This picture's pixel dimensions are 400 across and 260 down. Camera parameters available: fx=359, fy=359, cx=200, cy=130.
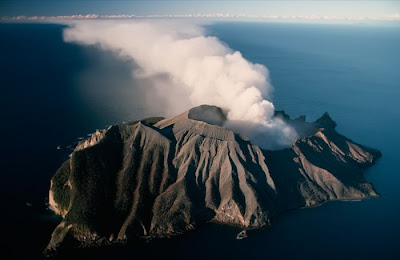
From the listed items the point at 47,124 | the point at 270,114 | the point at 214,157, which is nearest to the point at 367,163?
the point at 270,114

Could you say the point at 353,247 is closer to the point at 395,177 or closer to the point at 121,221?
the point at 395,177

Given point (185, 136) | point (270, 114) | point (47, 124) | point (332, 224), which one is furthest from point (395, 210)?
point (47, 124)

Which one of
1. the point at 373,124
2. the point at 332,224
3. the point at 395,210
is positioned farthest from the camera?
the point at 373,124

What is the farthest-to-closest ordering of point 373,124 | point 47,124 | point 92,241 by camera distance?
point 373,124 < point 47,124 < point 92,241

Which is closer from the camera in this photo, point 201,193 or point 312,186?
point 201,193

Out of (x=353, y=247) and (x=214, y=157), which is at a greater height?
(x=214, y=157)

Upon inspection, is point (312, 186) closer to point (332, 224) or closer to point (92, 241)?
point (332, 224)
